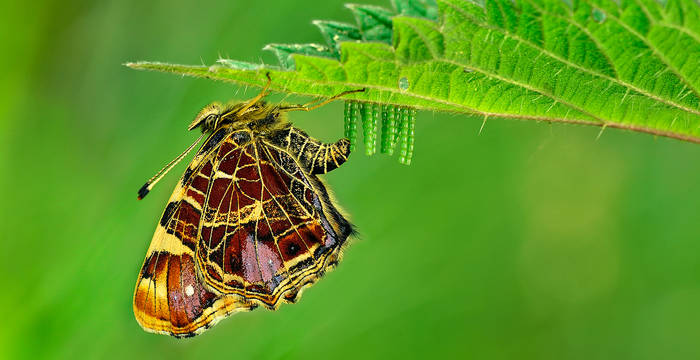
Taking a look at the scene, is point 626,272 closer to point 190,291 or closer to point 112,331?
point 190,291

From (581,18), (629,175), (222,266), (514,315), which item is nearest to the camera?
(581,18)

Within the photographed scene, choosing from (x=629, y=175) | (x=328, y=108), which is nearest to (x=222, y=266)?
(x=328, y=108)

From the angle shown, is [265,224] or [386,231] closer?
[265,224]

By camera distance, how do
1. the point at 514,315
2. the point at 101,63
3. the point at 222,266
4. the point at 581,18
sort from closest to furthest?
the point at 581,18 < the point at 222,266 < the point at 514,315 < the point at 101,63

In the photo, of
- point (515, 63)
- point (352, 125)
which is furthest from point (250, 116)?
point (515, 63)

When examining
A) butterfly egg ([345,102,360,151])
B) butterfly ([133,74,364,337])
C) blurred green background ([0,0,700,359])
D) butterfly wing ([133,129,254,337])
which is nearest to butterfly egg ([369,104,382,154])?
butterfly egg ([345,102,360,151])

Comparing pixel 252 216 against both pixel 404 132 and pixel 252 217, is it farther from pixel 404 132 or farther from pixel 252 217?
pixel 404 132
